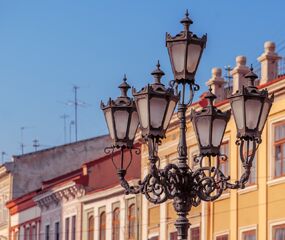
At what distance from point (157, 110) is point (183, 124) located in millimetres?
421

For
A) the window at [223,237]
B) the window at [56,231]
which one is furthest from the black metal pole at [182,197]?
the window at [56,231]

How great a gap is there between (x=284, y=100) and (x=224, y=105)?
3.44 m

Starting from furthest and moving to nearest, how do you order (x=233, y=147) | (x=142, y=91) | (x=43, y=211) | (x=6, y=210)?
(x=6, y=210) → (x=43, y=211) → (x=233, y=147) → (x=142, y=91)

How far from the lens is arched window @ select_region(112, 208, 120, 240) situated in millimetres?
50688

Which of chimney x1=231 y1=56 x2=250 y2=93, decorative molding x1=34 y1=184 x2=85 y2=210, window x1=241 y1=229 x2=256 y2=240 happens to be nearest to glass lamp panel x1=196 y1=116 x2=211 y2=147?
window x1=241 y1=229 x2=256 y2=240

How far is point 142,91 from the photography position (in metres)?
18.3

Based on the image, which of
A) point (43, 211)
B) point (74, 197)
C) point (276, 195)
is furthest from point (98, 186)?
point (276, 195)

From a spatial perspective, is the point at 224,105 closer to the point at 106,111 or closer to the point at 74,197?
the point at 74,197

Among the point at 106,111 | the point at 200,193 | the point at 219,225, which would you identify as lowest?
the point at 200,193

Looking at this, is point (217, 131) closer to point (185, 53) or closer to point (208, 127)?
point (208, 127)

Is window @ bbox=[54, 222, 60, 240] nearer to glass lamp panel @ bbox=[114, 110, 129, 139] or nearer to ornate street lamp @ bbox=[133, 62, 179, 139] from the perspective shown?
glass lamp panel @ bbox=[114, 110, 129, 139]

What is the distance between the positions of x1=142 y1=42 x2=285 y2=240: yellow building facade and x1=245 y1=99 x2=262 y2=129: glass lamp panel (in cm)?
1885

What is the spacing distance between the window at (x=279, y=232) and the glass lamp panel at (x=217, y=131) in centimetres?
1938

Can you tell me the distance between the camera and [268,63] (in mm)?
39250
